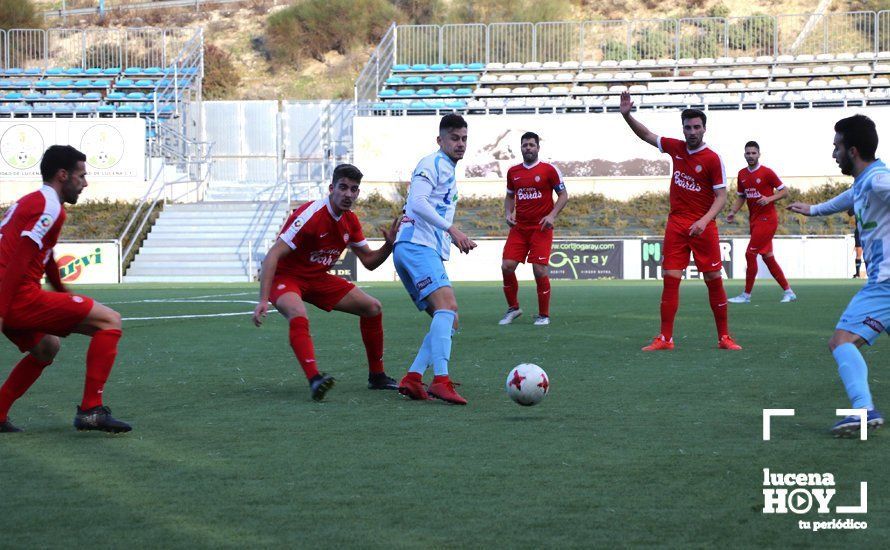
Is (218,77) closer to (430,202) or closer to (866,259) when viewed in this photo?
(430,202)

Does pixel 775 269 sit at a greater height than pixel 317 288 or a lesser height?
lesser

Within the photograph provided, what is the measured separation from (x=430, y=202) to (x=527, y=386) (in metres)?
1.67

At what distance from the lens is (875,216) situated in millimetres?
6066

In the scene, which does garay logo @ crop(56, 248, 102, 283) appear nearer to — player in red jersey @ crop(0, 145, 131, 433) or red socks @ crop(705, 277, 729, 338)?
red socks @ crop(705, 277, 729, 338)

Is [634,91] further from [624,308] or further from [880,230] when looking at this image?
[880,230]

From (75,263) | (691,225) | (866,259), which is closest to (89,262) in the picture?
(75,263)

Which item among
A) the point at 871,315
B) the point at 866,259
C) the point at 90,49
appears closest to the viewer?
the point at 871,315

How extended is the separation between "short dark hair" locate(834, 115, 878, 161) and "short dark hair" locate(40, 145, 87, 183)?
13.4 ft

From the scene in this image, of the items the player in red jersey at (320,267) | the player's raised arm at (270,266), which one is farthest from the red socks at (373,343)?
the player's raised arm at (270,266)

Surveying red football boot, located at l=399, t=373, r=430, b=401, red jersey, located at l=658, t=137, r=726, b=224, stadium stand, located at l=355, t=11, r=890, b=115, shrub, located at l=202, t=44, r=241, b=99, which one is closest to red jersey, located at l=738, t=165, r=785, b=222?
red jersey, located at l=658, t=137, r=726, b=224

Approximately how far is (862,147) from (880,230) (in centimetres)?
47

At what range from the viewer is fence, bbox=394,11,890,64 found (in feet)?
142

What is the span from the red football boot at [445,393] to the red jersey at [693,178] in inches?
178

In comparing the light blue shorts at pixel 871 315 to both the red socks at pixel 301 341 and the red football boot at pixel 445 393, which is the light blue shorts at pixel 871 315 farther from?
the red socks at pixel 301 341
